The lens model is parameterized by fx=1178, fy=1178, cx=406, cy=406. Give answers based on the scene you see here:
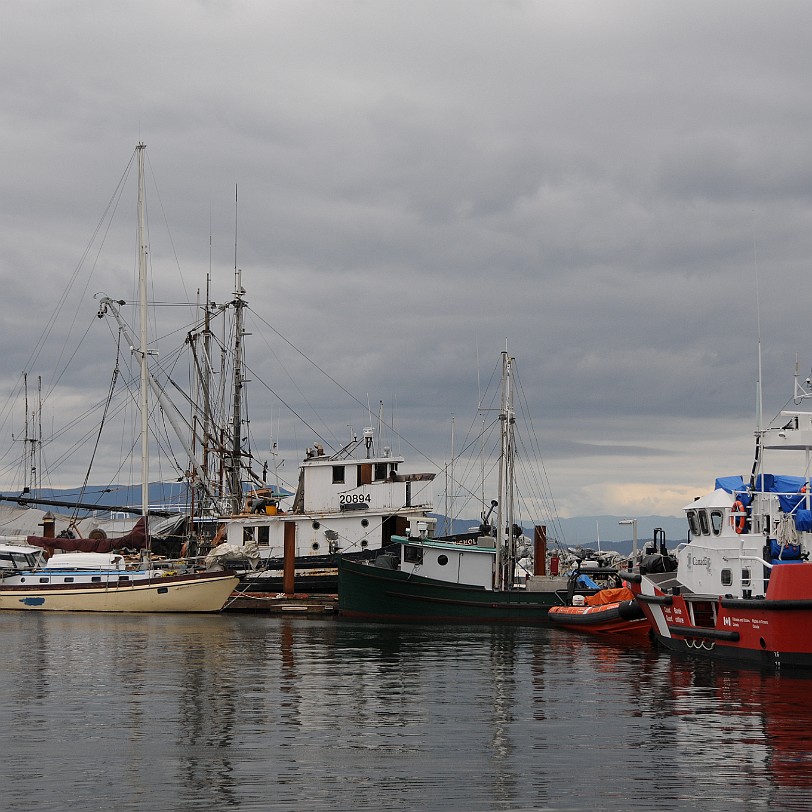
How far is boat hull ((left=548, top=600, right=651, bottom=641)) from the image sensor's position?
42.8m

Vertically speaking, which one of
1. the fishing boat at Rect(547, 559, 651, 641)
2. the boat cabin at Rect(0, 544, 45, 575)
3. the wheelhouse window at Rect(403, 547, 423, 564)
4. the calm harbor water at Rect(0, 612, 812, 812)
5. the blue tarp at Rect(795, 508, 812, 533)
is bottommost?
the calm harbor water at Rect(0, 612, 812, 812)

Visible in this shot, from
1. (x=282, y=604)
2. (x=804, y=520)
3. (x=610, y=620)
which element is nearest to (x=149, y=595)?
(x=282, y=604)

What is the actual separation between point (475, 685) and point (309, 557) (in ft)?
93.6

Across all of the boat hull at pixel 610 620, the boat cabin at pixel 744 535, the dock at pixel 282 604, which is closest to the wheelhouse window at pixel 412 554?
the dock at pixel 282 604

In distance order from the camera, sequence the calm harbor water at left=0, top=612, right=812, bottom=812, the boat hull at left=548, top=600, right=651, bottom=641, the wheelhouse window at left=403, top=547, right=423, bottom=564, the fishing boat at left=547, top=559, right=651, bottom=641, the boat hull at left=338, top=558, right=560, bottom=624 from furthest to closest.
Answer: the wheelhouse window at left=403, top=547, right=423, bottom=564 → the boat hull at left=338, top=558, right=560, bottom=624 → the fishing boat at left=547, top=559, right=651, bottom=641 → the boat hull at left=548, top=600, right=651, bottom=641 → the calm harbor water at left=0, top=612, right=812, bottom=812

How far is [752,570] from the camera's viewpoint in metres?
30.7

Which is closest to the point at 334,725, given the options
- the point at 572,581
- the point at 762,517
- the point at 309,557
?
the point at 762,517

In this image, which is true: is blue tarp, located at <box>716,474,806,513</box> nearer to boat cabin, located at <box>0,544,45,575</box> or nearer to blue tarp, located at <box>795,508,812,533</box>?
blue tarp, located at <box>795,508,812,533</box>

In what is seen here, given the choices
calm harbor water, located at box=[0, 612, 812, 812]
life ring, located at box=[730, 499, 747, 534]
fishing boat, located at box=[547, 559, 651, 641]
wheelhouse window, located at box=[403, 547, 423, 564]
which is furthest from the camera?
wheelhouse window, located at box=[403, 547, 423, 564]

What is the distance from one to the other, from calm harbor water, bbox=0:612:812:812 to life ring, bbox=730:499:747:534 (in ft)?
12.9

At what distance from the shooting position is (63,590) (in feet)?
181

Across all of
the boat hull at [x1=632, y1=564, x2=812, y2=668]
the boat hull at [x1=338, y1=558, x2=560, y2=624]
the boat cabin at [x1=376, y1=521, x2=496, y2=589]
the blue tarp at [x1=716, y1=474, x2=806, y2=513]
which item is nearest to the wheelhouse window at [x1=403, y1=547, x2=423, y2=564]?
the boat cabin at [x1=376, y1=521, x2=496, y2=589]

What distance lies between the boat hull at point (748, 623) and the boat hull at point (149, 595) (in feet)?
77.4

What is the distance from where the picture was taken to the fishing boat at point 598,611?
1715 inches
